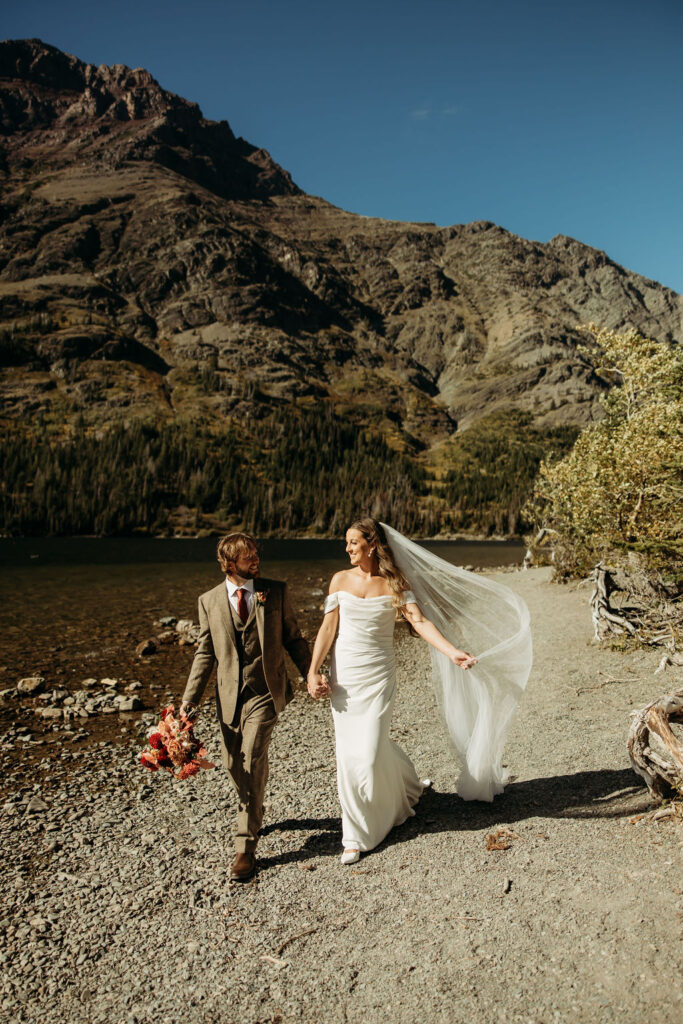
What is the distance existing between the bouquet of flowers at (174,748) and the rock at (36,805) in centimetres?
436

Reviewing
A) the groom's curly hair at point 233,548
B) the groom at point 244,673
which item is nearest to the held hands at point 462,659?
the groom at point 244,673

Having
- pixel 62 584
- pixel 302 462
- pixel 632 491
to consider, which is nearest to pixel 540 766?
pixel 632 491

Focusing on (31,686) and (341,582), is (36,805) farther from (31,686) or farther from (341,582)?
(31,686)

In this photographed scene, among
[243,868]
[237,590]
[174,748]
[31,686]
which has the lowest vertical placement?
[31,686]

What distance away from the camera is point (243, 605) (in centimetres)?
637

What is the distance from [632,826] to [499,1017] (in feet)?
10.5

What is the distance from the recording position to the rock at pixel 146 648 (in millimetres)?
19725

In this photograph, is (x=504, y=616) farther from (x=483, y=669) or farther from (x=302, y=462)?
(x=302, y=462)

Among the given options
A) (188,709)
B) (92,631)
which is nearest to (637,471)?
(188,709)

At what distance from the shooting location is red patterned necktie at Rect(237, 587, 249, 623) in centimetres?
634

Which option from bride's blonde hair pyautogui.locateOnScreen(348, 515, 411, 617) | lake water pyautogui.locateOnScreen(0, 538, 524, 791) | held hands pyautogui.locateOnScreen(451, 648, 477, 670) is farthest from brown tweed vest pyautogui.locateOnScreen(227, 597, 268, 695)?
lake water pyautogui.locateOnScreen(0, 538, 524, 791)

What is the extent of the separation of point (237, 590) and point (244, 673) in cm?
87

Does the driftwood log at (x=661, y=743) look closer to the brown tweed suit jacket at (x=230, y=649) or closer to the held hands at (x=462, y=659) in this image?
the held hands at (x=462, y=659)

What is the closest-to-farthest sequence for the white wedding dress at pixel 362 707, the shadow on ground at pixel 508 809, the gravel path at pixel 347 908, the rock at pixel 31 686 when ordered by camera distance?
the gravel path at pixel 347 908
the white wedding dress at pixel 362 707
the shadow on ground at pixel 508 809
the rock at pixel 31 686
